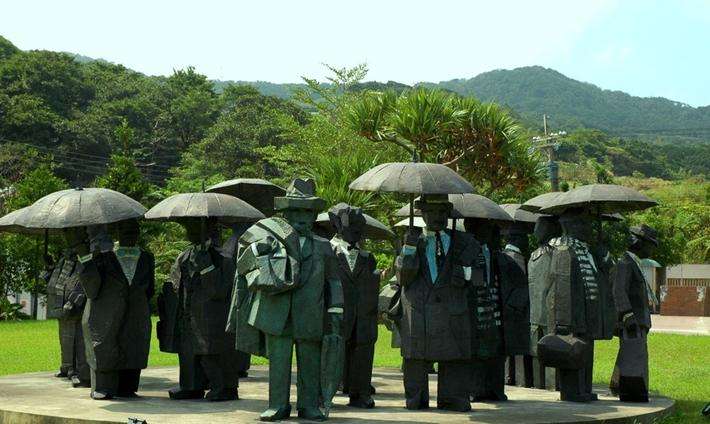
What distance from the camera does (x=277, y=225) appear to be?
8781 mm

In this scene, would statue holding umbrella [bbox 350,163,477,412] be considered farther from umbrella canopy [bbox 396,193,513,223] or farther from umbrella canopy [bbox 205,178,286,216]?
umbrella canopy [bbox 205,178,286,216]

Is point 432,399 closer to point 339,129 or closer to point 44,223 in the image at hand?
point 44,223

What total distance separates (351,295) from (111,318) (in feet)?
8.19

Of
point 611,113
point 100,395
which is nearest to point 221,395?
point 100,395

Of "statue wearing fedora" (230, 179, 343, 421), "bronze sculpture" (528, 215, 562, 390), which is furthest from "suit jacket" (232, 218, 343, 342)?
"bronze sculpture" (528, 215, 562, 390)

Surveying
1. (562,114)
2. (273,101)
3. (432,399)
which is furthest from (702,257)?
(562,114)

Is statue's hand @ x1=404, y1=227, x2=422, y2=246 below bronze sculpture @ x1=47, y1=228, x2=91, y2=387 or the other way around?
the other way around

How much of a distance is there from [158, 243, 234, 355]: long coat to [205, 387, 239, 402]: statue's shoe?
1.36 feet

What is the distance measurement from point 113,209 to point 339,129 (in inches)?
927

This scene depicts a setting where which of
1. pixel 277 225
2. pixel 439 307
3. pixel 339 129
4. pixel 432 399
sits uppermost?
pixel 339 129

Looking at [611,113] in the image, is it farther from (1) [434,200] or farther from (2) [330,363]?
(2) [330,363]

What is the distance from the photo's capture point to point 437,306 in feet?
31.3

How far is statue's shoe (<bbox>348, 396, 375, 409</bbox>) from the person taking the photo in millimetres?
10000

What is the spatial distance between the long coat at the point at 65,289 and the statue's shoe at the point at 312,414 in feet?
12.6
